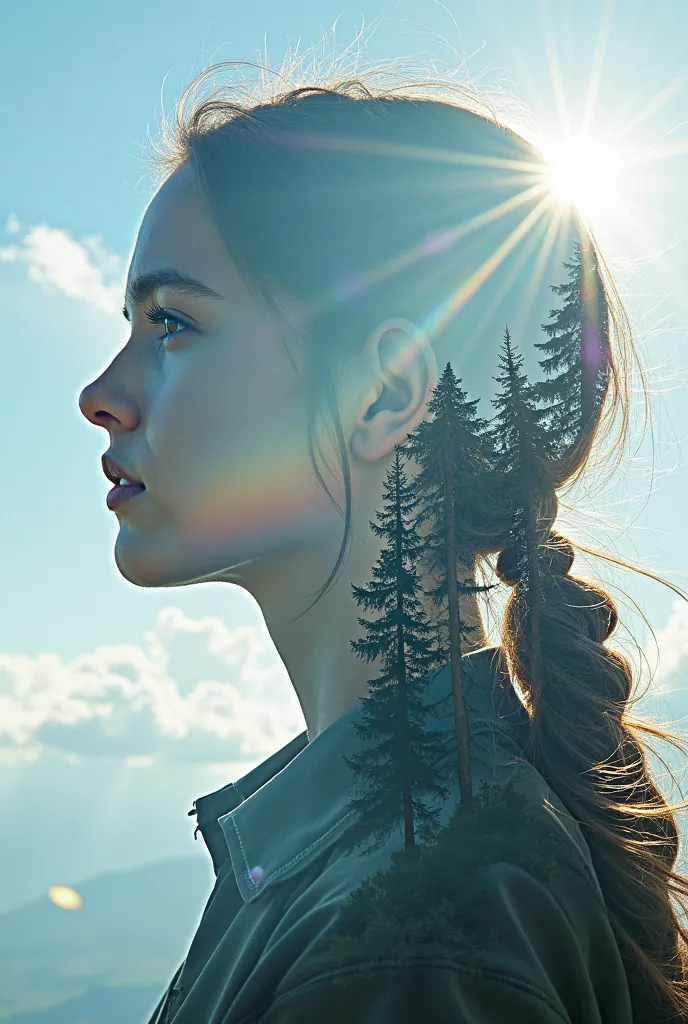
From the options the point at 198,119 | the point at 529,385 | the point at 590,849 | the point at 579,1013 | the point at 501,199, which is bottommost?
the point at 579,1013

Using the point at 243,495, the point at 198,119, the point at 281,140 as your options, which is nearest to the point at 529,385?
the point at 243,495

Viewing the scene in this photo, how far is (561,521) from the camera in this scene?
270cm

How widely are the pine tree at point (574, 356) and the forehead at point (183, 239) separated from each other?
Result: 963mm

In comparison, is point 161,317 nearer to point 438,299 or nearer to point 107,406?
point 107,406

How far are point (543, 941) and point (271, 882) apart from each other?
0.78m

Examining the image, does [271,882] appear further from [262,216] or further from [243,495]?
[262,216]

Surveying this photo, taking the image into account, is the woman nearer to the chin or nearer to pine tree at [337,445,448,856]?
the chin

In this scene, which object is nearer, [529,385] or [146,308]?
[529,385]

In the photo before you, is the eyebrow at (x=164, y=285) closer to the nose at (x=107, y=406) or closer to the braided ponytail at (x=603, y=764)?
the nose at (x=107, y=406)

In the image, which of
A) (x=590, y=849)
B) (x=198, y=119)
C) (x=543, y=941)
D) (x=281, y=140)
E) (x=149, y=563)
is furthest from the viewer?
(x=198, y=119)

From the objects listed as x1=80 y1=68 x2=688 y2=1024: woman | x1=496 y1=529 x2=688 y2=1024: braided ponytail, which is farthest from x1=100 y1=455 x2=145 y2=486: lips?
x1=496 y1=529 x2=688 y2=1024: braided ponytail

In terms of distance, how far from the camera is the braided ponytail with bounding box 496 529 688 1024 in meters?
2.25

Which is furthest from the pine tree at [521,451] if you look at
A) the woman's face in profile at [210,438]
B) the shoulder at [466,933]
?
the woman's face in profile at [210,438]

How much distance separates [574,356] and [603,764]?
96 cm
